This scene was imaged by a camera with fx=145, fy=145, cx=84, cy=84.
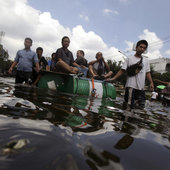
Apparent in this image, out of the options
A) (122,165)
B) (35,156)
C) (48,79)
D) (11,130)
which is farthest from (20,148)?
(48,79)

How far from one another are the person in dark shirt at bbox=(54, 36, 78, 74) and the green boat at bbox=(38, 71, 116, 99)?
253 millimetres

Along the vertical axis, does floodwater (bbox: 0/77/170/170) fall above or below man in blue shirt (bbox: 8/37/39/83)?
below

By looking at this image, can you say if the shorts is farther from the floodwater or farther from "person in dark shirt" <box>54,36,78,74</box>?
the floodwater

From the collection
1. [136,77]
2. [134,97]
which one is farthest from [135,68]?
[134,97]

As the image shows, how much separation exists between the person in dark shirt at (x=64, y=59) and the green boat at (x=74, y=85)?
0.25 metres

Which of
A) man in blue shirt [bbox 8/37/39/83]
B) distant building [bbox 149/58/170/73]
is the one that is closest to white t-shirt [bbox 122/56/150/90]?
man in blue shirt [bbox 8/37/39/83]

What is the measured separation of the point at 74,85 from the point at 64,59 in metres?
1.09

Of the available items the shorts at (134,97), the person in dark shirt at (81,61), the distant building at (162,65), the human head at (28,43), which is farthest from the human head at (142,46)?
the distant building at (162,65)

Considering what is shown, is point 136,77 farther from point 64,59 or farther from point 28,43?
point 28,43

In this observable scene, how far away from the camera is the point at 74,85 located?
4.11 m

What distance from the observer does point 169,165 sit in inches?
26.7

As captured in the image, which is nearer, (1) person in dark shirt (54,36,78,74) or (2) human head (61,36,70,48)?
(1) person in dark shirt (54,36,78,74)

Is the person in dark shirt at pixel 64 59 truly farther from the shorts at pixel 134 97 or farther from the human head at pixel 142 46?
the human head at pixel 142 46

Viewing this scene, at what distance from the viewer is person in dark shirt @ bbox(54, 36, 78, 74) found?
4438 mm
